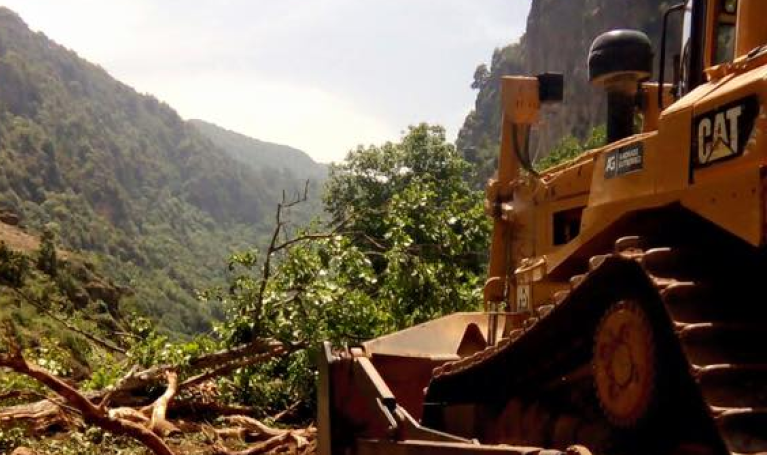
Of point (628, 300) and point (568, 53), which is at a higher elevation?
point (568, 53)

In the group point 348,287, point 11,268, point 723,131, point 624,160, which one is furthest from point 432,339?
point 11,268

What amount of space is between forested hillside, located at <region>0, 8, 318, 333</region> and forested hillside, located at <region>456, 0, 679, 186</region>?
24.0 m

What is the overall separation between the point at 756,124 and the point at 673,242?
79 centimetres

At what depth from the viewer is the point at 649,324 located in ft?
11.6

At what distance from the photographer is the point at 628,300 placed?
3.70 metres

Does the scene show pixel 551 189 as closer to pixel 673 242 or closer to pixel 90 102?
pixel 673 242

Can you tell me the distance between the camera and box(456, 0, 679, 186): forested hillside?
2212 inches

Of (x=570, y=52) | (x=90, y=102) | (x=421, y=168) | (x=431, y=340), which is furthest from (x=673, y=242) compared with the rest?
(x=90, y=102)

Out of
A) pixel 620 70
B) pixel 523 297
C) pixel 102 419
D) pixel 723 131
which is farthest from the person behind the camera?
pixel 102 419

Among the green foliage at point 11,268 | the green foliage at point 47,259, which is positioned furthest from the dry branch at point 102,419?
the green foliage at point 47,259

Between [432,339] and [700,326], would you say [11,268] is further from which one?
[700,326]

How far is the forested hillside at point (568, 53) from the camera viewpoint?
56194 millimetres

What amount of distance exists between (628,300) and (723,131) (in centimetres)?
73

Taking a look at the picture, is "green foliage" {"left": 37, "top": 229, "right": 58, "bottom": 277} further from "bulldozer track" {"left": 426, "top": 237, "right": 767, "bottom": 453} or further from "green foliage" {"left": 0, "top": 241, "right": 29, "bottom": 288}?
"bulldozer track" {"left": 426, "top": 237, "right": 767, "bottom": 453}
